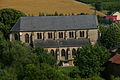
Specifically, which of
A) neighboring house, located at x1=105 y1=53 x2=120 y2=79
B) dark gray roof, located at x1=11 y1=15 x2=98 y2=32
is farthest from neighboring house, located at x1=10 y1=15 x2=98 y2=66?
neighboring house, located at x1=105 y1=53 x2=120 y2=79

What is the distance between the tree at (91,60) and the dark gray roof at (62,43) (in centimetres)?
1724

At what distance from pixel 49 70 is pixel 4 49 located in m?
12.7

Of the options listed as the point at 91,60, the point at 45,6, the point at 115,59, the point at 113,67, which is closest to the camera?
the point at 91,60

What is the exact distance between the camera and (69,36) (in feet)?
289

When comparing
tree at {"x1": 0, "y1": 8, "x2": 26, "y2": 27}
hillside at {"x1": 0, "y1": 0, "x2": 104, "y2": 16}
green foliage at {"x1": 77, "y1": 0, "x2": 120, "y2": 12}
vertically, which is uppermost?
tree at {"x1": 0, "y1": 8, "x2": 26, "y2": 27}

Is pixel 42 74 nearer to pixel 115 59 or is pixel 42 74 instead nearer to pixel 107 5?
pixel 115 59

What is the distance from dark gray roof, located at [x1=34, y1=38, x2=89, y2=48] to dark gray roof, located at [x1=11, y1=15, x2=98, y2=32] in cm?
235

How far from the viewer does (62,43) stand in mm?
86375

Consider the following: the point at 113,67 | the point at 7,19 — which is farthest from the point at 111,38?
the point at 7,19

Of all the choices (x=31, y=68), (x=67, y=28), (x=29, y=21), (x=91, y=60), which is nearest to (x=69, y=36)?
(x=67, y=28)

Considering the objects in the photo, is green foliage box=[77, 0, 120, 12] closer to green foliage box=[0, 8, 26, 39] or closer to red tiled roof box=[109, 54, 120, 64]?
green foliage box=[0, 8, 26, 39]

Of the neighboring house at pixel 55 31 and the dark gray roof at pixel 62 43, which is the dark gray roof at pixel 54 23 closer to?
the neighboring house at pixel 55 31

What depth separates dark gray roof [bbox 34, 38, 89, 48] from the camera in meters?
85.4

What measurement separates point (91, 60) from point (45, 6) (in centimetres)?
7867
